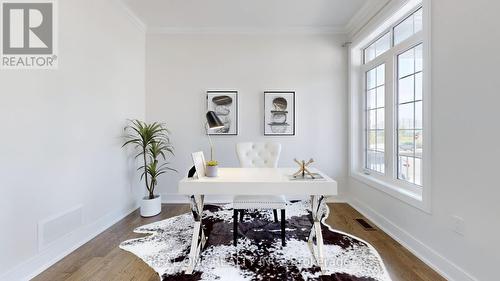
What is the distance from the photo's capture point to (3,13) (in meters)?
1.75

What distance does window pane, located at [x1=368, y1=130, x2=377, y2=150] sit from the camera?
10.5 feet

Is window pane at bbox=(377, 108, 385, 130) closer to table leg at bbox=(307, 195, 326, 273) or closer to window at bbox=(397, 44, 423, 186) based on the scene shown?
window at bbox=(397, 44, 423, 186)

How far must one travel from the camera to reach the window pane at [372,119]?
3205 mm

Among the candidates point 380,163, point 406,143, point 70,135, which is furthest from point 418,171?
point 70,135

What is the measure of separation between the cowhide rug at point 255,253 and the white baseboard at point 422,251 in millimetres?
385

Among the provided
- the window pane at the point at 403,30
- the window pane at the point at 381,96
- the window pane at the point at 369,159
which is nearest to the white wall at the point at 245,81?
the window pane at the point at 369,159

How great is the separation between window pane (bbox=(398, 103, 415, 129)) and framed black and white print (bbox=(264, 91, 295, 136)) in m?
1.50

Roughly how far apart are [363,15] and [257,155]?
2.48m

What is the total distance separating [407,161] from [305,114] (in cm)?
162

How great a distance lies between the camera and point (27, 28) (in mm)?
1929

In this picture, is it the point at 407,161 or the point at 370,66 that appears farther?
the point at 370,66

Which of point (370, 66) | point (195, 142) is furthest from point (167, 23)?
point (370, 66)

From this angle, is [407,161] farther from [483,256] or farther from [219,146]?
[219,146]

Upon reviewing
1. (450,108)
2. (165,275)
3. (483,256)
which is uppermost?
(450,108)
